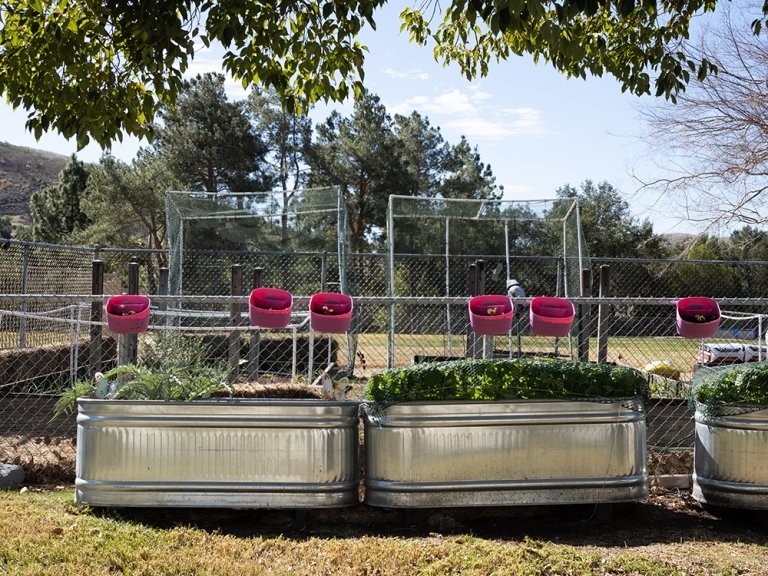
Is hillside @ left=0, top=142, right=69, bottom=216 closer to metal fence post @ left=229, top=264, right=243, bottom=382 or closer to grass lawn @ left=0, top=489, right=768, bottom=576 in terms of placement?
metal fence post @ left=229, top=264, right=243, bottom=382

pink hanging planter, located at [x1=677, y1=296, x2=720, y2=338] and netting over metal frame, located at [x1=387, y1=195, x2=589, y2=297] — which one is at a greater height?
netting over metal frame, located at [x1=387, y1=195, x2=589, y2=297]

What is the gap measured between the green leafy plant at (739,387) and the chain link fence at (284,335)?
2.29 feet

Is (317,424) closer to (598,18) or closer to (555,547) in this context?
(555,547)

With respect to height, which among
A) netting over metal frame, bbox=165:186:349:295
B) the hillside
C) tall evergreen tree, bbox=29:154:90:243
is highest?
the hillside

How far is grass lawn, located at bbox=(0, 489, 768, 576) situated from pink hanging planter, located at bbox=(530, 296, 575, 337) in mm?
1302

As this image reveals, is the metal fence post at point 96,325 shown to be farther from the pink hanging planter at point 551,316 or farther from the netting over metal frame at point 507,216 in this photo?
the netting over metal frame at point 507,216

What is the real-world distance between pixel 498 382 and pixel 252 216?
8986mm

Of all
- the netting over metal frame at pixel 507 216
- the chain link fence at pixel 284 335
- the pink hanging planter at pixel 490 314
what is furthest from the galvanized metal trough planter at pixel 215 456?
the netting over metal frame at pixel 507 216

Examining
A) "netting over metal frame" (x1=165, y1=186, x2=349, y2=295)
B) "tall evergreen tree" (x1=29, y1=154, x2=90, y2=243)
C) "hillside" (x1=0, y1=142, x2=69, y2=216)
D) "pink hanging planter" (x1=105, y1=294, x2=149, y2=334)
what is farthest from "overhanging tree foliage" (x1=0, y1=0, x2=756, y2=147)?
"hillside" (x1=0, y1=142, x2=69, y2=216)

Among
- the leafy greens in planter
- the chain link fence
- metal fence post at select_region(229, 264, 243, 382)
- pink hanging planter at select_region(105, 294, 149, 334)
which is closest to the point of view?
the leafy greens in planter

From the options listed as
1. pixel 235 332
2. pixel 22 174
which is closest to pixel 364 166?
pixel 235 332

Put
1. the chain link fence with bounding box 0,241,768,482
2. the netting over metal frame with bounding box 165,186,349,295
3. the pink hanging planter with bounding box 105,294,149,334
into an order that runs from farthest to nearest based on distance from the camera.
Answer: the netting over metal frame with bounding box 165,186,349,295 < the chain link fence with bounding box 0,241,768,482 < the pink hanging planter with bounding box 105,294,149,334

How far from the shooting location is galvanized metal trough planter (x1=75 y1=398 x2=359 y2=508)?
5180 millimetres

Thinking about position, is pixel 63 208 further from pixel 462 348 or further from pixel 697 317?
pixel 697 317
